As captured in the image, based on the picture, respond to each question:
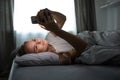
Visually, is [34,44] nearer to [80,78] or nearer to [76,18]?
[80,78]

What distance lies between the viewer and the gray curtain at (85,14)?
3301 millimetres

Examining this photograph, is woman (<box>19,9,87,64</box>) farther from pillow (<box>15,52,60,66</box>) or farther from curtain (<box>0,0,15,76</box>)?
curtain (<box>0,0,15,76</box>)

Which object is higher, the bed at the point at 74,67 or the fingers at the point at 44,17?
the fingers at the point at 44,17

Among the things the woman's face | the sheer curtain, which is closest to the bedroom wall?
the sheer curtain

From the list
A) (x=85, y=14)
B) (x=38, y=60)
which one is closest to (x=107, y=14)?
(x=85, y=14)

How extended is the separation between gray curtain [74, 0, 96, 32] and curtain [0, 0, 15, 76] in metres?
1.06

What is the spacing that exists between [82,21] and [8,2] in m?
1.21

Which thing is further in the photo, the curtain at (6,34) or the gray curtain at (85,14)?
the gray curtain at (85,14)

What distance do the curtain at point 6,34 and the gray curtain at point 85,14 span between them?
3.48 ft

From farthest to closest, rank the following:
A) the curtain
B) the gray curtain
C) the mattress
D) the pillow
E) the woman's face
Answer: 1. the gray curtain
2. the curtain
3. the woman's face
4. the pillow
5. the mattress

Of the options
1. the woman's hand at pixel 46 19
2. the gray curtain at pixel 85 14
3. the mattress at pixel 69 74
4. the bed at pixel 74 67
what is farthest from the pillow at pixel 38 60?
the gray curtain at pixel 85 14

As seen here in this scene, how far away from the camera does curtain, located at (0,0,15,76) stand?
3.13m

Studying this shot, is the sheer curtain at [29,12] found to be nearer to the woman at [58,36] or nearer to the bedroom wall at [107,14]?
the bedroom wall at [107,14]

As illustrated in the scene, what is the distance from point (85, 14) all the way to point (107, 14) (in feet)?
1.20
